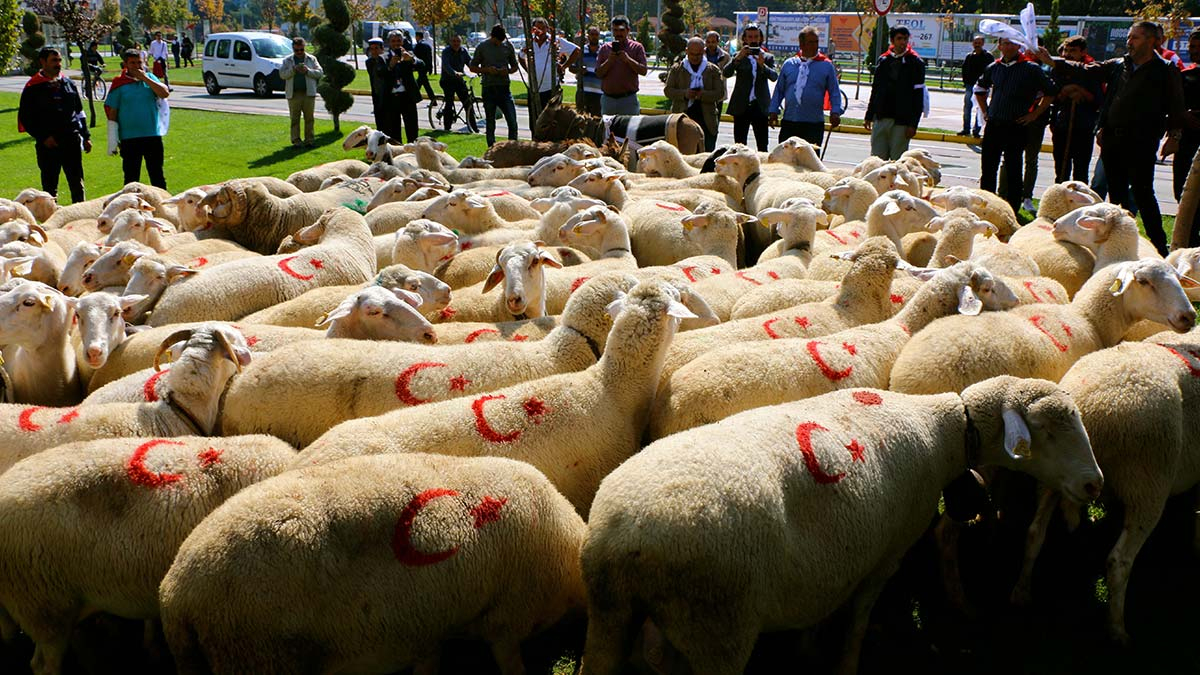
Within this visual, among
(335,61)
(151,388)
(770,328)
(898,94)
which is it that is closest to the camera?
(151,388)

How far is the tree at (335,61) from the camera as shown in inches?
781

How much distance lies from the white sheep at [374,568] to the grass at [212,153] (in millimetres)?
11497

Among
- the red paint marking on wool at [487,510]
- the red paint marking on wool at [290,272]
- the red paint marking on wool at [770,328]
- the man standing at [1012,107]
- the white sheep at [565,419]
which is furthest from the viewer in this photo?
the man standing at [1012,107]

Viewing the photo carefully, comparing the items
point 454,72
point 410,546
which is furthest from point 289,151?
point 410,546

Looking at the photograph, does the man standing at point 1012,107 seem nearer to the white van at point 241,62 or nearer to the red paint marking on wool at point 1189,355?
the red paint marking on wool at point 1189,355

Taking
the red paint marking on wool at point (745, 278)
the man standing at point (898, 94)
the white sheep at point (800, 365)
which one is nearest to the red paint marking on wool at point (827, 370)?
the white sheep at point (800, 365)

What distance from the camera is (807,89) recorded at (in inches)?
464

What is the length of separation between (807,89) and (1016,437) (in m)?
8.96

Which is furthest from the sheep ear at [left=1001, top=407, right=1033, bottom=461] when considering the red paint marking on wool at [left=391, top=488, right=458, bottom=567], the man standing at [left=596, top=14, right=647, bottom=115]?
the man standing at [left=596, top=14, right=647, bottom=115]

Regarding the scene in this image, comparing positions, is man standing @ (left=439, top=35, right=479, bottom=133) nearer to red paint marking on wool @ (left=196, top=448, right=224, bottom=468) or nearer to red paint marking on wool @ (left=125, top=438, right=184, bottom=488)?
red paint marking on wool @ (left=196, top=448, right=224, bottom=468)

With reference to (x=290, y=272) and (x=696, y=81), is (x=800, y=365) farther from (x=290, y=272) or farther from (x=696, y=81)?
(x=696, y=81)

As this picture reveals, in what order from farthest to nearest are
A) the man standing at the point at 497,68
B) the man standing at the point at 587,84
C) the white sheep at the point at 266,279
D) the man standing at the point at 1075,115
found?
the man standing at the point at 497,68 → the man standing at the point at 587,84 → the man standing at the point at 1075,115 → the white sheep at the point at 266,279

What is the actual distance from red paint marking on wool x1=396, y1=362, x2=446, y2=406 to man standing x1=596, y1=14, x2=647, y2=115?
964 cm

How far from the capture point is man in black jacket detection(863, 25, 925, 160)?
11047 mm
